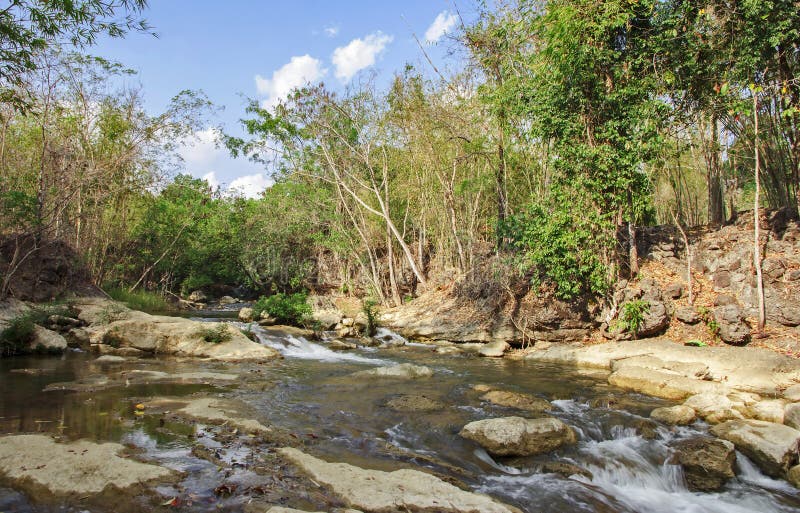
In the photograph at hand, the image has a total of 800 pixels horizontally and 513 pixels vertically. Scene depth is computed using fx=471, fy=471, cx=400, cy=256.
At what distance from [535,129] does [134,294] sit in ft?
53.2

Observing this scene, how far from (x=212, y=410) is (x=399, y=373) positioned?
4049 millimetres

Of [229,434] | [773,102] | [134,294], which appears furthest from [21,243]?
[773,102]

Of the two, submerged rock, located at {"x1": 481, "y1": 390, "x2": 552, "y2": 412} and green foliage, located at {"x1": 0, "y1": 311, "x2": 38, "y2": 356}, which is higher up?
green foliage, located at {"x1": 0, "y1": 311, "x2": 38, "y2": 356}

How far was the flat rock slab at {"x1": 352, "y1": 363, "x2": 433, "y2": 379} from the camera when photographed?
948 cm

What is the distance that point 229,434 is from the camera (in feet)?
18.1

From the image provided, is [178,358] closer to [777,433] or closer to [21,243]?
[21,243]

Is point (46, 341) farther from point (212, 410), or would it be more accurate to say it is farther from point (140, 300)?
point (140, 300)

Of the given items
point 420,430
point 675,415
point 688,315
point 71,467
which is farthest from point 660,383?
point 71,467

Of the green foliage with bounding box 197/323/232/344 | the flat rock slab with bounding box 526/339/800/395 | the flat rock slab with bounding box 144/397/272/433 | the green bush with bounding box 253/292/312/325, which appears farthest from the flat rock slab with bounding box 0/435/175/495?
the green bush with bounding box 253/292/312/325

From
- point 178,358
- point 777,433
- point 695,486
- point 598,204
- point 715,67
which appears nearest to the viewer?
point 695,486

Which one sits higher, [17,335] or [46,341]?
[17,335]

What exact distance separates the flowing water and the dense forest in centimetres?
422

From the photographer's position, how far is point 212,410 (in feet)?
21.0

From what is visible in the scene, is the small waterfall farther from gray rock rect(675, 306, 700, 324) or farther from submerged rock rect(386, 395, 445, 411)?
gray rock rect(675, 306, 700, 324)
